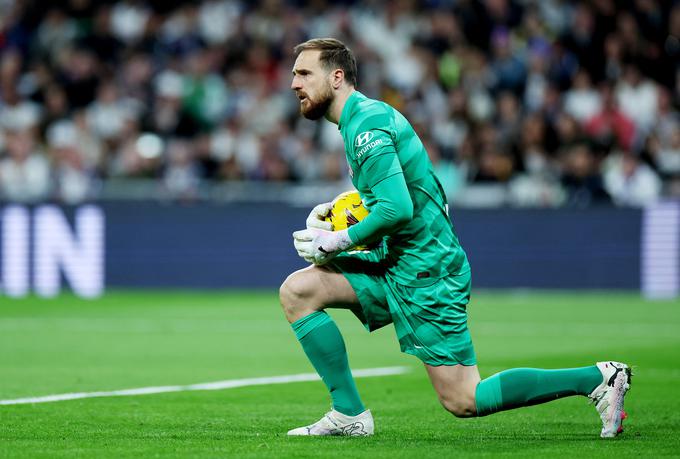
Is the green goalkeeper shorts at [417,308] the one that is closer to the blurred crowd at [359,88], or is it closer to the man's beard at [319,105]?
the man's beard at [319,105]

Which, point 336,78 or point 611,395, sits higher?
point 336,78

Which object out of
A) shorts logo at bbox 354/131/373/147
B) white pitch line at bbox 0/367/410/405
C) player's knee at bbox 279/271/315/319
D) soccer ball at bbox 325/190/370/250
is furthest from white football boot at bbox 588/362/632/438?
white pitch line at bbox 0/367/410/405

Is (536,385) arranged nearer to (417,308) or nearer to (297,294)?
(417,308)

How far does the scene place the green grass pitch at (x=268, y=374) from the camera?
6633 millimetres

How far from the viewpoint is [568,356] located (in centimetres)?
1177

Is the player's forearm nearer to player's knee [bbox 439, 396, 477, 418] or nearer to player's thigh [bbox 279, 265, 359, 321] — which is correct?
player's thigh [bbox 279, 265, 359, 321]

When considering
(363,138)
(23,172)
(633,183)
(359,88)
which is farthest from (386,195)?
(359,88)

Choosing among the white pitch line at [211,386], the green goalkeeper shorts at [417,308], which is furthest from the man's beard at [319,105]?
the white pitch line at [211,386]

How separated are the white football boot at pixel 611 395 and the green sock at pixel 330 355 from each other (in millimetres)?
1318

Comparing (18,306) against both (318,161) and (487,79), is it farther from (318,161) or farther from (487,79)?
(487,79)

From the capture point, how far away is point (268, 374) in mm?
10672

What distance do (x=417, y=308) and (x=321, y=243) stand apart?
0.63 meters

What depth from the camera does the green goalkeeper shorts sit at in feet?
22.3

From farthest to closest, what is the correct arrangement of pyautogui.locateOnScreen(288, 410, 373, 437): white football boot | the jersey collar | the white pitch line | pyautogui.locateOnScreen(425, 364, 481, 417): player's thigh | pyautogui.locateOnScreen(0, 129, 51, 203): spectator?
pyautogui.locateOnScreen(0, 129, 51, 203): spectator → the white pitch line → pyautogui.locateOnScreen(288, 410, 373, 437): white football boot → the jersey collar → pyautogui.locateOnScreen(425, 364, 481, 417): player's thigh
